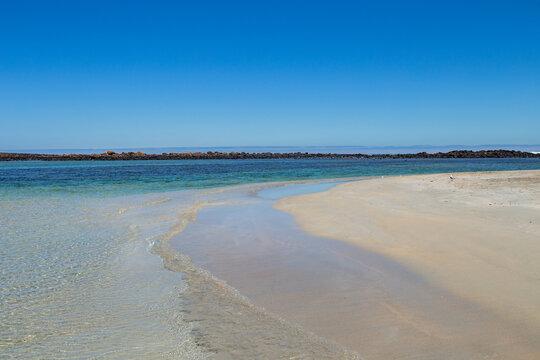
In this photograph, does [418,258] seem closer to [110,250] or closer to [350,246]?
[350,246]

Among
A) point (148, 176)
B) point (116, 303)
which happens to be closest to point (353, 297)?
point (116, 303)

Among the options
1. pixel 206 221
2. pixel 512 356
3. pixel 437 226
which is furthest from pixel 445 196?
pixel 512 356

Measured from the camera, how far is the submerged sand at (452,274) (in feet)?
11.0

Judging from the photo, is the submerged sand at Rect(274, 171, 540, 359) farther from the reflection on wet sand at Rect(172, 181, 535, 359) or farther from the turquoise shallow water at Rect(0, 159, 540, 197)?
the turquoise shallow water at Rect(0, 159, 540, 197)

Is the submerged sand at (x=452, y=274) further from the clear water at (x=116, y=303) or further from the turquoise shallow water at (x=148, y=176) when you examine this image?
the turquoise shallow water at (x=148, y=176)

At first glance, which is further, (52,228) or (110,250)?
(52,228)

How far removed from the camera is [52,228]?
9.04 m

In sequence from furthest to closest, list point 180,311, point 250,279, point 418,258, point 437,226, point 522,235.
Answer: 1. point 437,226
2. point 522,235
3. point 418,258
4. point 250,279
5. point 180,311

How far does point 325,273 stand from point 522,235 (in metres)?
4.20

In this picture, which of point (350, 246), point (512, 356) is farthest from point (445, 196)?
point (512, 356)

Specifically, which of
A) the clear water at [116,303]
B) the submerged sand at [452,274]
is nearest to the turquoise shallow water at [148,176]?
the clear water at [116,303]

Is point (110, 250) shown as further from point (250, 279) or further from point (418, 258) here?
point (418, 258)

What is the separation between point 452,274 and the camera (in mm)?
5160

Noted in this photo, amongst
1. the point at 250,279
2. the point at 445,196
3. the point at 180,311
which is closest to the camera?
the point at 180,311
